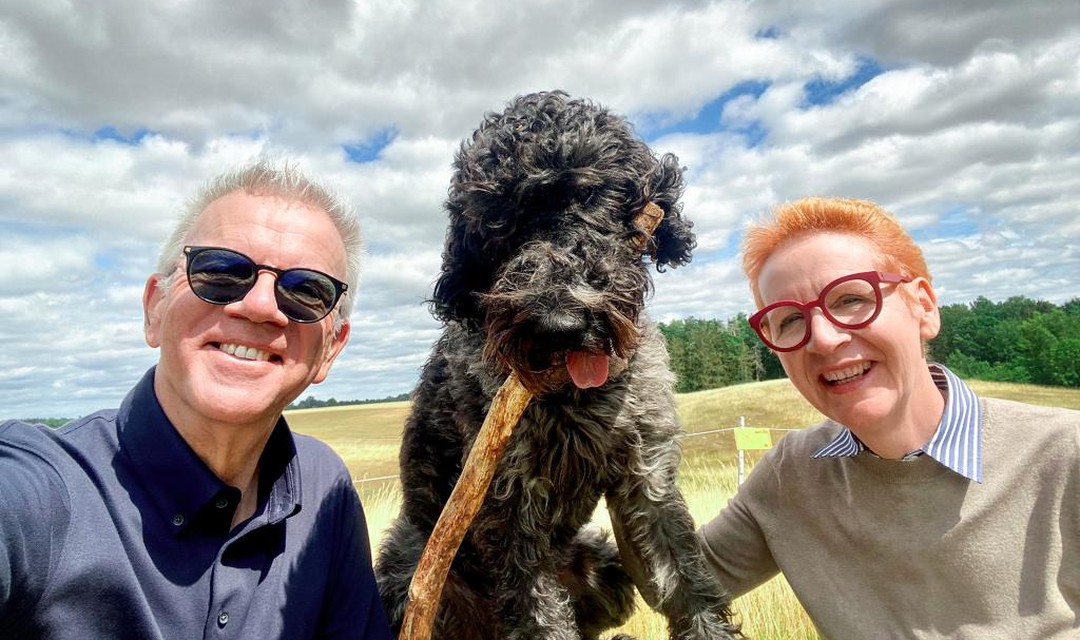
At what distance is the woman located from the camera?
270 cm

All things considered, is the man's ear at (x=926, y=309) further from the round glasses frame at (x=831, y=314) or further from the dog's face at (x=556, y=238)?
the dog's face at (x=556, y=238)

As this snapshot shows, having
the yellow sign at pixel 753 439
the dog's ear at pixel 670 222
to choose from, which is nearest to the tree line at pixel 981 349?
the yellow sign at pixel 753 439

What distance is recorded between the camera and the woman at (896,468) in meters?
2.70

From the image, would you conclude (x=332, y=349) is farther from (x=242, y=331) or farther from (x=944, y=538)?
(x=944, y=538)

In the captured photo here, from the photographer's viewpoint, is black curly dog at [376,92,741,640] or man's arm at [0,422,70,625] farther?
black curly dog at [376,92,741,640]

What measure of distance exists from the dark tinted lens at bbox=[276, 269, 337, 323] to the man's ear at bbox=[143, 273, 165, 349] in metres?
0.53

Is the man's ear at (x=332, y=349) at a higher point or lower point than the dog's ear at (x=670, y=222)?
lower

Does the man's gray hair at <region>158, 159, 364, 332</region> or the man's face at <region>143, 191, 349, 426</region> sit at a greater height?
the man's gray hair at <region>158, 159, 364, 332</region>

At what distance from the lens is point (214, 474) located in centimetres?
277

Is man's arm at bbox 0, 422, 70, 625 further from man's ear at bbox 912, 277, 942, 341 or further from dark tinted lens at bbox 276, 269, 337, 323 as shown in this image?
man's ear at bbox 912, 277, 942, 341

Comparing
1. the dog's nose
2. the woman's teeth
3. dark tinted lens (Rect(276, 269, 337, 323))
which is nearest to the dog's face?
the dog's nose

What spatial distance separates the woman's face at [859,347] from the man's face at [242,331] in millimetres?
2159

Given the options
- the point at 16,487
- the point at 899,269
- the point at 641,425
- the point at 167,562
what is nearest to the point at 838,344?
the point at 899,269

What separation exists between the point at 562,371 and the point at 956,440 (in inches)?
66.4
